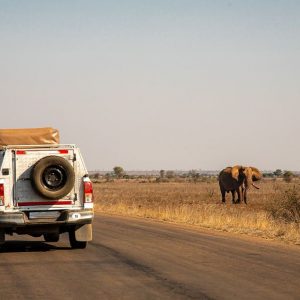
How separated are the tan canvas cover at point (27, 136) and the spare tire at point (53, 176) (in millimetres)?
1718

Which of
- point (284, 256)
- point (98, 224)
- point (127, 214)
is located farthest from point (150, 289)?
point (127, 214)

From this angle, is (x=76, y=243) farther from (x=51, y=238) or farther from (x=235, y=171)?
(x=235, y=171)

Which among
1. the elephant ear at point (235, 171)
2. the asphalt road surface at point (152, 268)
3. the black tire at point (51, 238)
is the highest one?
the elephant ear at point (235, 171)

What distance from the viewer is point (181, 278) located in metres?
11.3

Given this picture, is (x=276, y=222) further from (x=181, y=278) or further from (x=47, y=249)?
(x=181, y=278)

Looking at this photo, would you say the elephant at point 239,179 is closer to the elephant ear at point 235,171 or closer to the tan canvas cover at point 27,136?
the elephant ear at point 235,171

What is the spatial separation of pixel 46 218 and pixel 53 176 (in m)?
0.91

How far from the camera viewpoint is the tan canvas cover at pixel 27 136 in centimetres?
1694

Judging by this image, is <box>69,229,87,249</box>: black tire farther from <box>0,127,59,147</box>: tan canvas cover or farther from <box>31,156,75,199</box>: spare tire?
<box>0,127,59,147</box>: tan canvas cover

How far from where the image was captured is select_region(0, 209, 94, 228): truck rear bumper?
15211 millimetres

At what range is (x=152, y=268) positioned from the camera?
41.2 ft

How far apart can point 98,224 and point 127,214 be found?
256 inches

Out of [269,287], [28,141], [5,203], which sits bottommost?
[269,287]

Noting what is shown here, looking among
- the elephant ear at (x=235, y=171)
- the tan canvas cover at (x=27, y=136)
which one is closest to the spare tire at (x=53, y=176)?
the tan canvas cover at (x=27, y=136)
